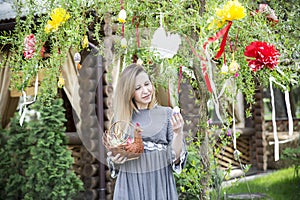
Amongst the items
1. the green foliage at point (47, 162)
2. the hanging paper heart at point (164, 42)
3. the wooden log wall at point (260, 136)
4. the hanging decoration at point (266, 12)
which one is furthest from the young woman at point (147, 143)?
the wooden log wall at point (260, 136)

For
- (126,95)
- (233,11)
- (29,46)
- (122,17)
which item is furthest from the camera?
(29,46)

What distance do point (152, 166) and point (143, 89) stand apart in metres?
0.36

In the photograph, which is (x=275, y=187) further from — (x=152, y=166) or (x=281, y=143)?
(x=152, y=166)

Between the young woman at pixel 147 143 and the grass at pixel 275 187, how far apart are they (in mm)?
3113

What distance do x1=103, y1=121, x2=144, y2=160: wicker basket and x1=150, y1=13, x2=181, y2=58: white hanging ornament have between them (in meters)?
0.35

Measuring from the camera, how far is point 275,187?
639 centimetres

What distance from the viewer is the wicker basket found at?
2102 millimetres

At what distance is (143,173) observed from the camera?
2.32 meters

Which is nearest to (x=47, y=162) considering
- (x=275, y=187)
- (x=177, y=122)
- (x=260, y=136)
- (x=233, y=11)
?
(x=177, y=122)

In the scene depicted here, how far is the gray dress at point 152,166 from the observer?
2197 millimetres

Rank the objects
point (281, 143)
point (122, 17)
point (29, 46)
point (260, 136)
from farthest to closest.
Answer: point (281, 143) < point (260, 136) < point (29, 46) < point (122, 17)

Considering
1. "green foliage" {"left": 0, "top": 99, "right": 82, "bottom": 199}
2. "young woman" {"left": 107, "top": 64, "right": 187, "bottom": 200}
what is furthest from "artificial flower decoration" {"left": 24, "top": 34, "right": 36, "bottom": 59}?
"green foliage" {"left": 0, "top": 99, "right": 82, "bottom": 199}

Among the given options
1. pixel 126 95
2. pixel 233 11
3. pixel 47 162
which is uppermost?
pixel 233 11

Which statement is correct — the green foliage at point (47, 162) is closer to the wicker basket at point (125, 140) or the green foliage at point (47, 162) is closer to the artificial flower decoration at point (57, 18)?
the artificial flower decoration at point (57, 18)
